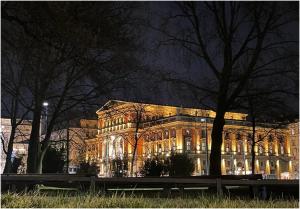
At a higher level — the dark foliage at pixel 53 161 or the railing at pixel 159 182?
the dark foliage at pixel 53 161

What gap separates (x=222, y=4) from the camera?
17.9m

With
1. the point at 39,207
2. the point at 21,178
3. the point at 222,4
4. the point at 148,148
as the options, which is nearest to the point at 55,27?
the point at 39,207

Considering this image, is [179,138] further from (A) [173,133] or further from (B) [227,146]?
(B) [227,146]

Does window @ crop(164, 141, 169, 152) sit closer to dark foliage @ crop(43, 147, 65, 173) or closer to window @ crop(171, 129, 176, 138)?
window @ crop(171, 129, 176, 138)

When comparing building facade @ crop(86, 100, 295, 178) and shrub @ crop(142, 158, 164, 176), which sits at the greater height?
building facade @ crop(86, 100, 295, 178)

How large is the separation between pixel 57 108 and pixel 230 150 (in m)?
76.6

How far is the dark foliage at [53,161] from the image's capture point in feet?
121

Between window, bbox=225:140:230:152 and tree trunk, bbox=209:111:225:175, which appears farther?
window, bbox=225:140:230:152

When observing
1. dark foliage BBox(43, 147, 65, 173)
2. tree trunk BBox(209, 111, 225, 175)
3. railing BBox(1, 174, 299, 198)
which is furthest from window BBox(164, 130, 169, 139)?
railing BBox(1, 174, 299, 198)

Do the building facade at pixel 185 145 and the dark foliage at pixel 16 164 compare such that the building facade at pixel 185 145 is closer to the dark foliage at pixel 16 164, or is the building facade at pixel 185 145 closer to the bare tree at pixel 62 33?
the dark foliage at pixel 16 164

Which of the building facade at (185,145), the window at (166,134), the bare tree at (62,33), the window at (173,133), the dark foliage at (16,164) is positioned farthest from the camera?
the window at (166,134)

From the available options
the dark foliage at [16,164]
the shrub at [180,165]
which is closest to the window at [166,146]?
the shrub at [180,165]

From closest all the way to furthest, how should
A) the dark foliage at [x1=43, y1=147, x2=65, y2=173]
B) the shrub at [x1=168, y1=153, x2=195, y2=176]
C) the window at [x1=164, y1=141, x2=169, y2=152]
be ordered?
the dark foliage at [x1=43, y1=147, x2=65, y2=173] < the shrub at [x1=168, y1=153, x2=195, y2=176] < the window at [x1=164, y1=141, x2=169, y2=152]

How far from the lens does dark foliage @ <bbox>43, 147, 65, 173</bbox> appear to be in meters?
36.9
